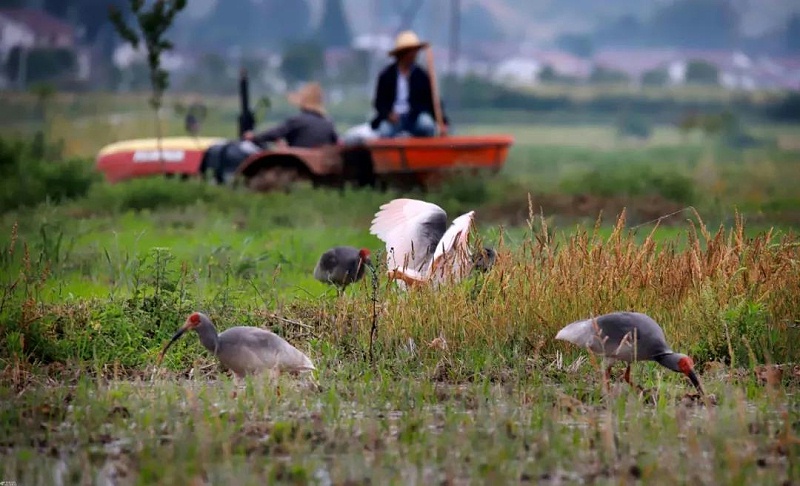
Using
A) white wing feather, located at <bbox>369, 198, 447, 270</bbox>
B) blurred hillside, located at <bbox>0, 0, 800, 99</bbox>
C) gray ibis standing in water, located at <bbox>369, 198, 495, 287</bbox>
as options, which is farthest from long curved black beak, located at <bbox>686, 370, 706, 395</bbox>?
blurred hillside, located at <bbox>0, 0, 800, 99</bbox>

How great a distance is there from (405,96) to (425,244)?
879 centimetres

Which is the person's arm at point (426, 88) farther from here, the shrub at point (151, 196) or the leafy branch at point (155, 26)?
the leafy branch at point (155, 26)

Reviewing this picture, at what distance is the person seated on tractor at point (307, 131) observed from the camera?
726 inches

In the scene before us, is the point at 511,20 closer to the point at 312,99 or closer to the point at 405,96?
the point at 312,99

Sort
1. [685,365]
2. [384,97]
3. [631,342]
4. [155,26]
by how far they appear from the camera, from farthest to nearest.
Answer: [155,26] < [384,97] < [631,342] < [685,365]

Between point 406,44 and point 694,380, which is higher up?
point 406,44

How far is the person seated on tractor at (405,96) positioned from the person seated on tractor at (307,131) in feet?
2.56

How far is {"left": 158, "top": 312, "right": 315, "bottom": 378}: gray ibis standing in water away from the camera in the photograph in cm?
732

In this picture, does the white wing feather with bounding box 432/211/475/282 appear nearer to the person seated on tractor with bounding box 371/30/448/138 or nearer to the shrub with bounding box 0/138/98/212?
the shrub with bounding box 0/138/98/212

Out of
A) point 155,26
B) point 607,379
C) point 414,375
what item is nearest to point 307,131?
point 155,26

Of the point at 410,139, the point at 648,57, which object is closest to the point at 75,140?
the point at 410,139

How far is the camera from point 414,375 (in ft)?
26.5

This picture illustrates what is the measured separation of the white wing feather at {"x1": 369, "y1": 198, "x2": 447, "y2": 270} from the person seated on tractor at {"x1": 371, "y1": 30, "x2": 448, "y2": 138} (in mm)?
8490

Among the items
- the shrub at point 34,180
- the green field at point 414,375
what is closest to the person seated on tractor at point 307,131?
the shrub at point 34,180
